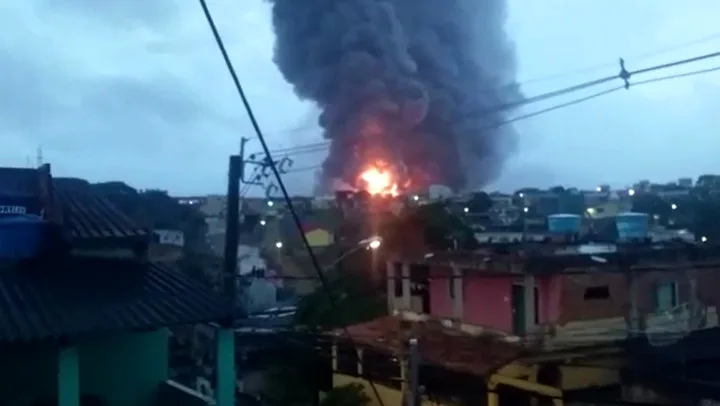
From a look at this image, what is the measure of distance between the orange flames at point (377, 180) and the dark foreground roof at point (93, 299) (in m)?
20.7

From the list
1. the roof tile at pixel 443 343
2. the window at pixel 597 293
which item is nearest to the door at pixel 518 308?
the roof tile at pixel 443 343

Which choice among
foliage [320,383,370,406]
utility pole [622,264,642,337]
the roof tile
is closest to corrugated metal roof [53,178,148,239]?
the roof tile

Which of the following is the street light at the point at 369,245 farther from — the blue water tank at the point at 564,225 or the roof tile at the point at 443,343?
the blue water tank at the point at 564,225

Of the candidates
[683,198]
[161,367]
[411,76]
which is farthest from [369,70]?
[161,367]

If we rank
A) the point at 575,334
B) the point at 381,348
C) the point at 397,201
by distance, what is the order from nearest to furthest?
the point at 575,334 < the point at 381,348 < the point at 397,201

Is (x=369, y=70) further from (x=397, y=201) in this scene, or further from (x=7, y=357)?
(x=7, y=357)

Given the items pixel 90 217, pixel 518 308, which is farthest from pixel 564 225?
pixel 90 217

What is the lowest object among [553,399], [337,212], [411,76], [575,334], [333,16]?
[553,399]

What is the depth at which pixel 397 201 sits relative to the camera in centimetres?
2509

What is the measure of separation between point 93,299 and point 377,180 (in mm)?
21575

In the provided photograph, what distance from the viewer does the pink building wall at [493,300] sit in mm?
13445

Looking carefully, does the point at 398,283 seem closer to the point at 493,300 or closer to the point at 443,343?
the point at 443,343

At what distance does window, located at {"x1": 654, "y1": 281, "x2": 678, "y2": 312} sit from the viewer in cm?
1416

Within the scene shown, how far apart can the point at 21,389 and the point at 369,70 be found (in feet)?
72.3
